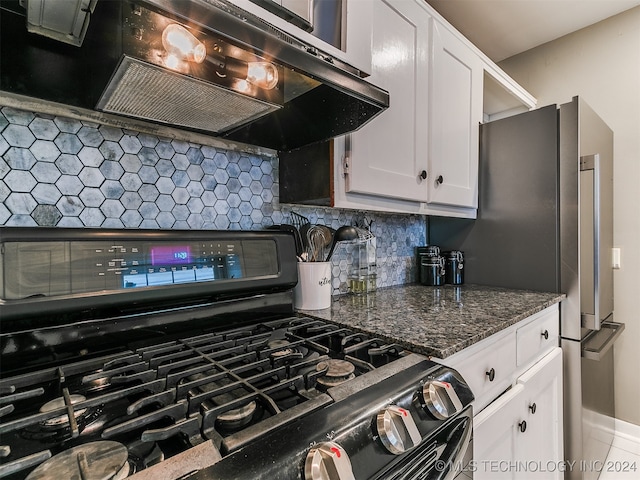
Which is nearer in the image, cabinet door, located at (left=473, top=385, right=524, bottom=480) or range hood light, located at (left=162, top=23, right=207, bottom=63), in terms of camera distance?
range hood light, located at (left=162, top=23, right=207, bottom=63)

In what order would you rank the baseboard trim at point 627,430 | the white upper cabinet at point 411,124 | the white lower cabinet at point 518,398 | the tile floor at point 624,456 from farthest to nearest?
the baseboard trim at point 627,430 → the tile floor at point 624,456 → the white upper cabinet at point 411,124 → the white lower cabinet at point 518,398

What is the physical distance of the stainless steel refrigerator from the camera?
4.66 ft

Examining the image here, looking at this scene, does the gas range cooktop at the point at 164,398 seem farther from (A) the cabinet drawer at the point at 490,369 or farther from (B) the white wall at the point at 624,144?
(B) the white wall at the point at 624,144

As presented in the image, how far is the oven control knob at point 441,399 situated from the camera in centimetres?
57

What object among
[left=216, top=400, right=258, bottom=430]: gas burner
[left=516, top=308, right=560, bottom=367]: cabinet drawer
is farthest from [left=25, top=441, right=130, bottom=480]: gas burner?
[left=516, top=308, right=560, bottom=367]: cabinet drawer

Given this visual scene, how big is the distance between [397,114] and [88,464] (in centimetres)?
127

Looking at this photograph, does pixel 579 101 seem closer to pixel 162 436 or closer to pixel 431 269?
pixel 431 269

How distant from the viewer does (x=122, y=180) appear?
0.88 m

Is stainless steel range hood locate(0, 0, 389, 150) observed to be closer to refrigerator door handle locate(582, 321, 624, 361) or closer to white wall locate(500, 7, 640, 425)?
refrigerator door handle locate(582, 321, 624, 361)

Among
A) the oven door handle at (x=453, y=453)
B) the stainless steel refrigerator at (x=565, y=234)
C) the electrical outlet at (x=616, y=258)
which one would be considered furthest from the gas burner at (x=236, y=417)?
the electrical outlet at (x=616, y=258)

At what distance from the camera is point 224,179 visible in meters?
1.08

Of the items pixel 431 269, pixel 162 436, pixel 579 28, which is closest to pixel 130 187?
pixel 162 436

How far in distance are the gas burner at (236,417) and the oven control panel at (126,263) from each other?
1.39 ft

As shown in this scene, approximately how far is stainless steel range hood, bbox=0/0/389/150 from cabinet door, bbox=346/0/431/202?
0.70 feet
